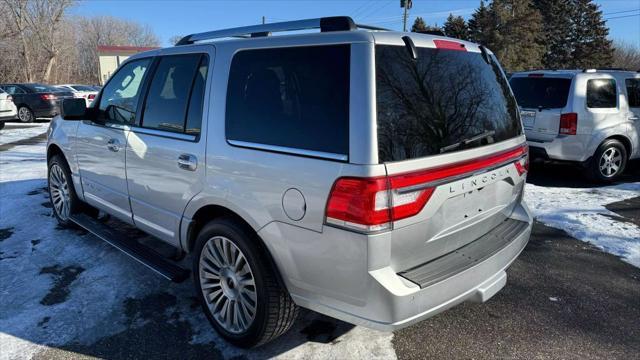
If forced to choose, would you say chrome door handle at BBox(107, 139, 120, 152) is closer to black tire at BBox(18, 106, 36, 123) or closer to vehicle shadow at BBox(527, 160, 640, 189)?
vehicle shadow at BBox(527, 160, 640, 189)

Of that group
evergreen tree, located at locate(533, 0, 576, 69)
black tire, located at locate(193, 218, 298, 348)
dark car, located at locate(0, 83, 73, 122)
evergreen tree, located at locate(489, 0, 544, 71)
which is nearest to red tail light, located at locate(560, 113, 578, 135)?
black tire, located at locate(193, 218, 298, 348)

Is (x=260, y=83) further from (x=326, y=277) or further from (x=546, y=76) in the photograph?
(x=546, y=76)

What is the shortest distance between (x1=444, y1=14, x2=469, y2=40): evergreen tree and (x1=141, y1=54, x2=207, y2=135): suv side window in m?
45.3

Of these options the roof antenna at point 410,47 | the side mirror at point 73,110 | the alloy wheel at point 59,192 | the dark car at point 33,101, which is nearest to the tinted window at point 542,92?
the roof antenna at point 410,47

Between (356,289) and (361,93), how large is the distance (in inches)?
37.2

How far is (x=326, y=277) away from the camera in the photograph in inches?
90.0

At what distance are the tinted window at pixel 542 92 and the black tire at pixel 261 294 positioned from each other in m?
5.95

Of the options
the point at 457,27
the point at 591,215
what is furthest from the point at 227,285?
the point at 457,27

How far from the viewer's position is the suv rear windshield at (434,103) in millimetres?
2193

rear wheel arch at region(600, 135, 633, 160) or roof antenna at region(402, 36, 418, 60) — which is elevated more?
roof antenna at region(402, 36, 418, 60)

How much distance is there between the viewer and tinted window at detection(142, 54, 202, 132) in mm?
3143

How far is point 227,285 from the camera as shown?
289 cm

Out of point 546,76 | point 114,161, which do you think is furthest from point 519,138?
point 546,76

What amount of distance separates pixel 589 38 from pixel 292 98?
56638 millimetres
